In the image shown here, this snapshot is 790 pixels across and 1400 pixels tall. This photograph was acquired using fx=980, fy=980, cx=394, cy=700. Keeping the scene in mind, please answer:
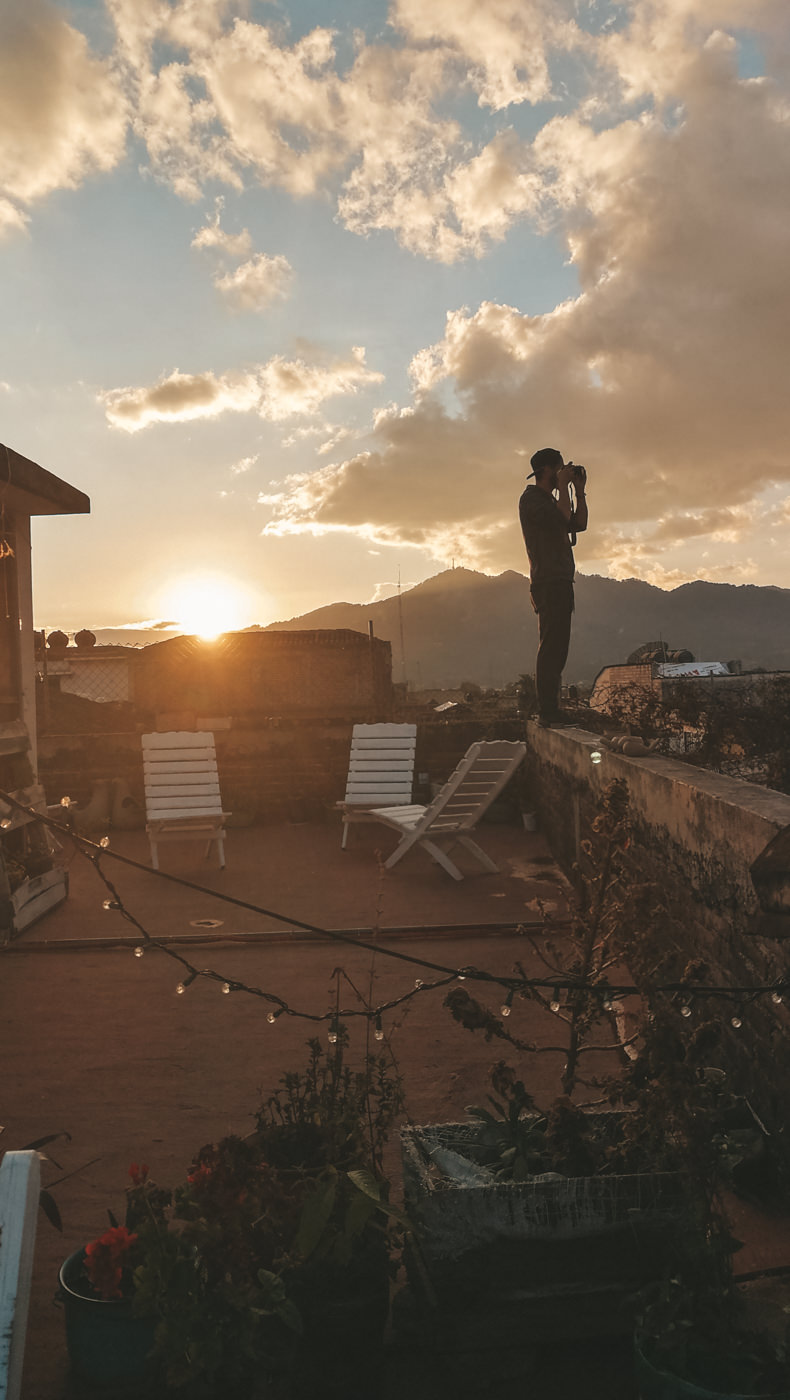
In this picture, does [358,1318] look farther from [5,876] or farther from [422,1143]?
[5,876]

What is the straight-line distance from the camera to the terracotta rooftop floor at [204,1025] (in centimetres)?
230

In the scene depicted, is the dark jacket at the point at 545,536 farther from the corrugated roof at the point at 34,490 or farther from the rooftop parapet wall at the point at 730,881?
the corrugated roof at the point at 34,490

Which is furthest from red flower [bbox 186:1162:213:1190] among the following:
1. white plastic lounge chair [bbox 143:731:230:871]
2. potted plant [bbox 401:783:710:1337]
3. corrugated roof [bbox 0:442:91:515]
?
white plastic lounge chair [bbox 143:731:230:871]

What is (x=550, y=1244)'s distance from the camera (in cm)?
177

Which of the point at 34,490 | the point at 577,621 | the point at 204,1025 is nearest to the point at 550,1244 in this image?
the point at 204,1025

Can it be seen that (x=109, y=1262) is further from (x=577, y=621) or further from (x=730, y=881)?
(x=577, y=621)

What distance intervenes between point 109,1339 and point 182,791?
5.53m

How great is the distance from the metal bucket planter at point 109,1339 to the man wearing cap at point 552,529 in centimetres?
459

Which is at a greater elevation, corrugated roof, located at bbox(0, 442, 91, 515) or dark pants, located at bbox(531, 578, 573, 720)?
corrugated roof, located at bbox(0, 442, 91, 515)

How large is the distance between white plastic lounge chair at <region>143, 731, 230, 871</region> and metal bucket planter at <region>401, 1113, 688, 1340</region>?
5055 millimetres

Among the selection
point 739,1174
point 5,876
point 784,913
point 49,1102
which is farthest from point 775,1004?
point 5,876

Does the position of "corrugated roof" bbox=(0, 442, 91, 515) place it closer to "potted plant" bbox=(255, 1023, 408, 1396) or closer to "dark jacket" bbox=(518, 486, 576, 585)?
"dark jacket" bbox=(518, 486, 576, 585)

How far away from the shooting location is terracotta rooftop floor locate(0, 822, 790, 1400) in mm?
2303

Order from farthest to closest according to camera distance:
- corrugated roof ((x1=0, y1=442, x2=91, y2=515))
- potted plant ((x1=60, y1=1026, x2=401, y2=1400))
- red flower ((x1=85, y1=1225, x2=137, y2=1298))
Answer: corrugated roof ((x1=0, y1=442, x2=91, y2=515))
red flower ((x1=85, y1=1225, x2=137, y2=1298))
potted plant ((x1=60, y1=1026, x2=401, y2=1400))
